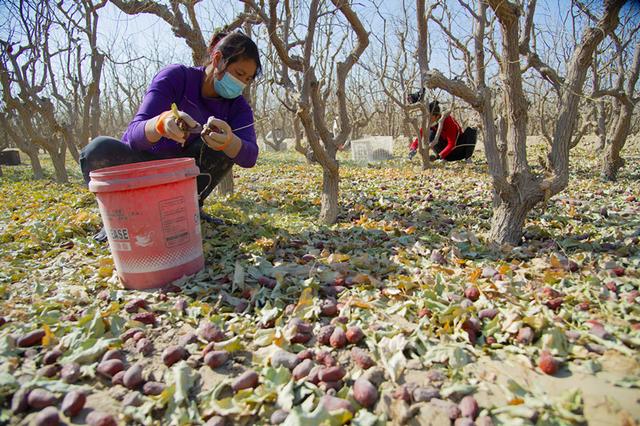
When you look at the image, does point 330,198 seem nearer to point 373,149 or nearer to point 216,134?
point 216,134

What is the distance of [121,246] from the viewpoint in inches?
74.9

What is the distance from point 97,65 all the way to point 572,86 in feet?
23.5

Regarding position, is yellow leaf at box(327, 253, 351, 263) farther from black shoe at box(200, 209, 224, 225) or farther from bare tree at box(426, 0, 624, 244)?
black shoe at box(200, 209, 224, 225)

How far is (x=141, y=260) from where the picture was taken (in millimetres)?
1927

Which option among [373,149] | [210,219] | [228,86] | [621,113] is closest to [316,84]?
[228,86]

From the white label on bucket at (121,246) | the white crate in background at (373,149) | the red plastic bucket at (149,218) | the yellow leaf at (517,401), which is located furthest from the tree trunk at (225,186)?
the white crate in background at (373,149)

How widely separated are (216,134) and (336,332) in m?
1.24

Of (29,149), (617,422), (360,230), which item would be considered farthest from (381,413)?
(29,149)

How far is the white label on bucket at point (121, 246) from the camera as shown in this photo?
189 centimetres

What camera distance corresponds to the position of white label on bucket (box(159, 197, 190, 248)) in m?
1.90

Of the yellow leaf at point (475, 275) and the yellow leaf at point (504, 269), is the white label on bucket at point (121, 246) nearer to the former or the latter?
the yellow leaf at point (475, 275)

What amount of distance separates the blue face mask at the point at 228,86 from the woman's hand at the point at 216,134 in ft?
1.52

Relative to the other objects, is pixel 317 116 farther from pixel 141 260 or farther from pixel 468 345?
pixel 468 345

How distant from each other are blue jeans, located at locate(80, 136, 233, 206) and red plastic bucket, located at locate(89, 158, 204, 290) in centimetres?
62
